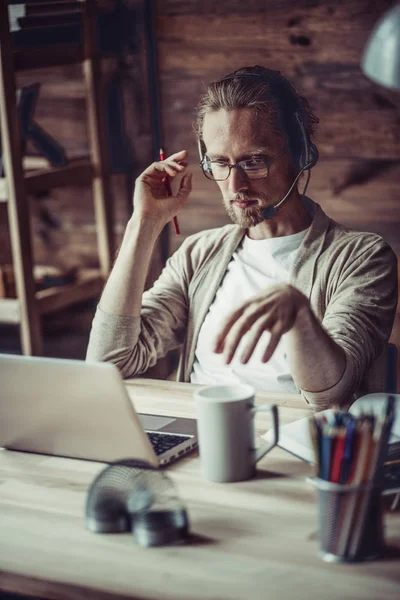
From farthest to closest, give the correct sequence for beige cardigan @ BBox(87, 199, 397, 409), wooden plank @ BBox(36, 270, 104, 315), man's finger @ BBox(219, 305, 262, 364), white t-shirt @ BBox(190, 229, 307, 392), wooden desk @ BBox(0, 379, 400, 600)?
wooden plank @ BBox(36, 270, 104, 315) < white t-shirt @ BBox(190, 229, 307, 392) < beige cardigan @ BBox(87, 199, 397, 409) < man's finger @ BBox(219, 305, 262, 364) < wooden desk @ BBox(0, 379, 400, 600)

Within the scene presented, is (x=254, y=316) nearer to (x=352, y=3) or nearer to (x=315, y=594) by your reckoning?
(x=315, y=594)

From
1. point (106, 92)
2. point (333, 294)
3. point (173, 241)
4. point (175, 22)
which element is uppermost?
point (175, 22)

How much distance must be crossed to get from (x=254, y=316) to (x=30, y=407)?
0.39 m

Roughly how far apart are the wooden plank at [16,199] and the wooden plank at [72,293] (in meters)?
0.10

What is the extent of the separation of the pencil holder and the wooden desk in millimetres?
18

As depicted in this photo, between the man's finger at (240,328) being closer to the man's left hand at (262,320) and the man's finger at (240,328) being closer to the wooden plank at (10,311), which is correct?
the man's left hand at (262,320)

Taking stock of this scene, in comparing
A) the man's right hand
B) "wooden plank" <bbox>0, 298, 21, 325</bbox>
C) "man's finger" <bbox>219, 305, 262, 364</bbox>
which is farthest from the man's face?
"wooden plank" <bbox>0, 298, 21, 325</bbox>

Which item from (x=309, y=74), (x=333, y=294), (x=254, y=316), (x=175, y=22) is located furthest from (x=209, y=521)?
(x=175, y=22)

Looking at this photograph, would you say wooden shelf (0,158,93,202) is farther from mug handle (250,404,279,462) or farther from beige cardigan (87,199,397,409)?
mug handle (250,404,279,462)

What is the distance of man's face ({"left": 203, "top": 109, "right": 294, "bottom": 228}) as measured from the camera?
1903mm

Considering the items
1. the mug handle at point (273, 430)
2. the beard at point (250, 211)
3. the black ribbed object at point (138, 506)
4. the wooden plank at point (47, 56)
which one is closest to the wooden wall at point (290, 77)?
the wooden plank at point (47, 56)

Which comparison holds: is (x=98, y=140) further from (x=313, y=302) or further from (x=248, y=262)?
(x=313, y=302)

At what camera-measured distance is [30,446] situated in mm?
1452

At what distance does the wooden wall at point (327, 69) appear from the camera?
285 cm
